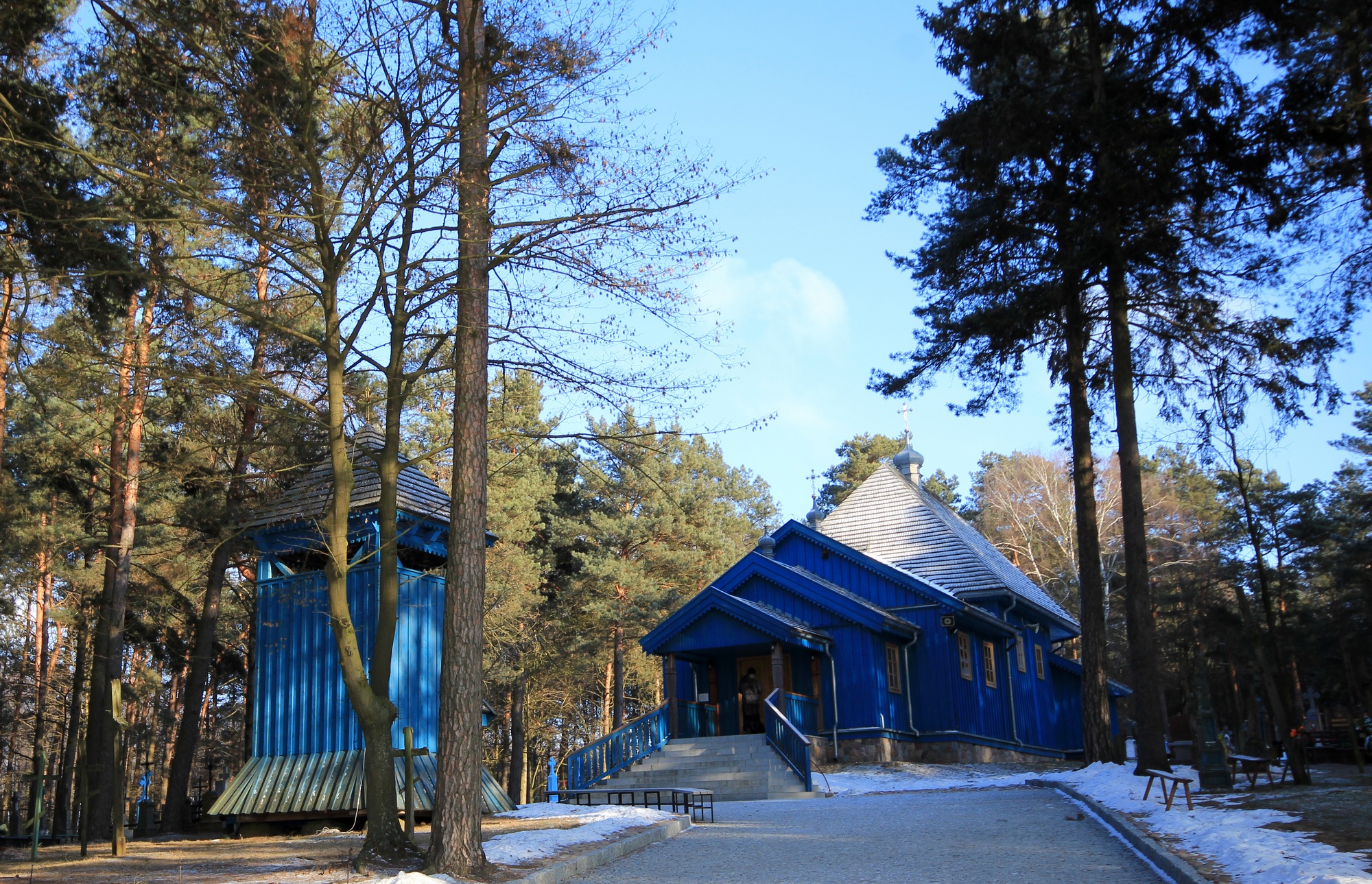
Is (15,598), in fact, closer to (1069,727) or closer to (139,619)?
(139,619)

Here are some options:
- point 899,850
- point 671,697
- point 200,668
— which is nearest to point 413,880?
point 899,850

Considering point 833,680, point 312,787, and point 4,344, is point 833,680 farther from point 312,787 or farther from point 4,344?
point 4,344

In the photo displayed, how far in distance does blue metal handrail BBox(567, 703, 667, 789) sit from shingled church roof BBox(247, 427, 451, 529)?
732cm

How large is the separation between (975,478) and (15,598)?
5136 cm

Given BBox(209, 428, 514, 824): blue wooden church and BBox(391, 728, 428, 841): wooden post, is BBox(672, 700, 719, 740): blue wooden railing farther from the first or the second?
BBox(391, 728, 428, 841): wooden post

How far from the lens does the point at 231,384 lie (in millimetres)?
9352

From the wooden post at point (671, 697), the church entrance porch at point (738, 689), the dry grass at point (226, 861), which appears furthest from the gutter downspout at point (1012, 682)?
the dry grass at point (226, 861)

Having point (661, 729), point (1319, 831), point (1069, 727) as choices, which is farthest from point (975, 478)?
point (1319, 831)

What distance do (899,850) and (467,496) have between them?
16.5 ft

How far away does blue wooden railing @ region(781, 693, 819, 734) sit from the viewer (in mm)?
22375

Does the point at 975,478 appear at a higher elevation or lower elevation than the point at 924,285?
higher

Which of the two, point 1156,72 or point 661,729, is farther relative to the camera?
point 661,729

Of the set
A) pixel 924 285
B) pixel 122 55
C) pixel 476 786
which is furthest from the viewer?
pixel 924 285

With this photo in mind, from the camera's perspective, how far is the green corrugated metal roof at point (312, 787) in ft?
43.9
